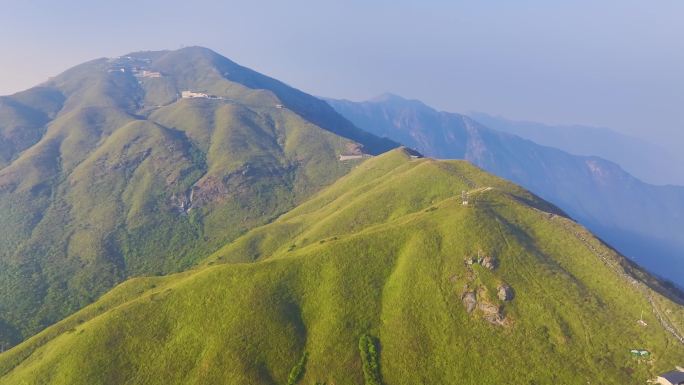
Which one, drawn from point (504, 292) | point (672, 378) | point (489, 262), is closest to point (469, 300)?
point (504, 292)

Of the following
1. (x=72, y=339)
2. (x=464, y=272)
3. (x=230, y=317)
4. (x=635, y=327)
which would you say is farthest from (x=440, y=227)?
(x=72, y=339)

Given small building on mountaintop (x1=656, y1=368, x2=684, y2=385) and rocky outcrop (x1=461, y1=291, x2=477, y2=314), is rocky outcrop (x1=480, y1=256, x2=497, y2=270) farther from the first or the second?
small building on mountaintop (x1=656, y1=368, x2=684, y2=385)

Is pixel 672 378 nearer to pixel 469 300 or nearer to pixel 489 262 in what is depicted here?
pixel 469 300

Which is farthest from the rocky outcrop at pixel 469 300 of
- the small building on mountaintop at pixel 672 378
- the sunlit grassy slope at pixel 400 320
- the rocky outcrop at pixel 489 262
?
the small building on mountaintop at pixel 672 378

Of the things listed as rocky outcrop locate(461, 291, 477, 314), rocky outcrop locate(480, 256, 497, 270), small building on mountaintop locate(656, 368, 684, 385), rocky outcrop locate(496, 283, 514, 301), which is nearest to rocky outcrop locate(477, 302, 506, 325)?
rocky outcrop locate(461, 291, 477, 314)

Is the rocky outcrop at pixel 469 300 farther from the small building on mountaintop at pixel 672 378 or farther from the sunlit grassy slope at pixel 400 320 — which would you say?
the small building on mountaintop at pixel 672 378

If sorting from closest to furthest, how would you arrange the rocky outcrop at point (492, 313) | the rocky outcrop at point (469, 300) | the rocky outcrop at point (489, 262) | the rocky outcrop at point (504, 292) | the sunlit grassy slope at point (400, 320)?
the sunlit grassy slope at point (400, 320), the rocky outcrop at point (492, 313), the rocky outcrop at point (504, 292), the rocky outcrop at point (469, 300), the rocky outcrop at point (489, 262)
